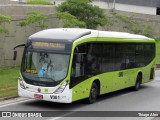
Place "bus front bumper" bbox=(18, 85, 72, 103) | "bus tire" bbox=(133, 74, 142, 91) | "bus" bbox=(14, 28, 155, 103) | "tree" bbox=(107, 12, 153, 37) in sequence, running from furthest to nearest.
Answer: "tree" bbox=(107, 12, 153, 37)
"bus tire" bbox=(133, 74, 142, 91)
"bus" bbox=(14, 28, 155, 103)
"bus front bumper" bbox=(18, 85, 72, 103)

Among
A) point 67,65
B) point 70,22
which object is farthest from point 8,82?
point 70,22

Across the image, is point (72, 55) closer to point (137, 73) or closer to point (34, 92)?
point (34, 92)

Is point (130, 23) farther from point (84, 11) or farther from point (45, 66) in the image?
point (45, 66)

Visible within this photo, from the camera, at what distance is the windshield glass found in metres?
15.0

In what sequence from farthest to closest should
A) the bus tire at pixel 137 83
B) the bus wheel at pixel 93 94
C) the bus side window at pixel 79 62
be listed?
the bus tire at pixel 137 83 → the bus wheel at pixel 93 94 → the bus side window at pixel 79 62

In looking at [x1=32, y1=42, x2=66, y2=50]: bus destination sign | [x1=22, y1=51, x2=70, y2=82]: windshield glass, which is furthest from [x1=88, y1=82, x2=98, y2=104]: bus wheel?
[x1=32, y1=42, x2=66, y2=50]: bus destination sign

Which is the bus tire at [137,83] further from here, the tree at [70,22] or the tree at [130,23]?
the tree at [130,23]

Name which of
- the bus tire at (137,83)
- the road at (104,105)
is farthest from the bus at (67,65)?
the bus tire at (137,83)

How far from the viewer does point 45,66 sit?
15.3 meters

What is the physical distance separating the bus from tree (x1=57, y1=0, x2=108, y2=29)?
42.2 feet

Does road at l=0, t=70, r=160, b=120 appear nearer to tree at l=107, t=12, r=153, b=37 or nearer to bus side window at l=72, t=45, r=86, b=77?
bus side window at l=72, t=45, r=86, b=77

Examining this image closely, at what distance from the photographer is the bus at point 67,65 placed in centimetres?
1496

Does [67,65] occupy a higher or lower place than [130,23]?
higher

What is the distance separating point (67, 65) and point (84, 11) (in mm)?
16697
